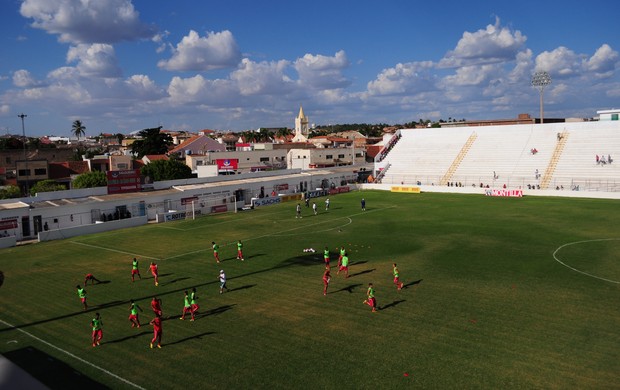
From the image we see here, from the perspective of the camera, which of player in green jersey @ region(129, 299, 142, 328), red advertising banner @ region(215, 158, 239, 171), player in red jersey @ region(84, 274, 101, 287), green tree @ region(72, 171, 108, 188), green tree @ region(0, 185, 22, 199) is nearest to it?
player in green jersey @ region(129, 299, 142, 328)

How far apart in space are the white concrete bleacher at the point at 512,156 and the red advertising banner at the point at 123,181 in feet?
139

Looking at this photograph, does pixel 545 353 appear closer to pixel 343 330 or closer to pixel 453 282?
pixel 343 330

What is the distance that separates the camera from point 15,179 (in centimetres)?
8531

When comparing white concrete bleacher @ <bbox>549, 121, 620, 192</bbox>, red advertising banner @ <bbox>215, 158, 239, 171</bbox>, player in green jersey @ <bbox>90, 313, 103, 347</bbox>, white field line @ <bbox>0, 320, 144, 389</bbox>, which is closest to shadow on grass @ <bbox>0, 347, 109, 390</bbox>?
white field line @ <bbox>0, 320, 144, 389</bbox>

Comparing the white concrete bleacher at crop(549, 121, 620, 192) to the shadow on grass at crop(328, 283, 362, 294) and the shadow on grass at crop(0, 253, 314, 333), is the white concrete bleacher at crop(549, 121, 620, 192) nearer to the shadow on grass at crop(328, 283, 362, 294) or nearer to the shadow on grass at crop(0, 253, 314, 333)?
the shadow on grass at crop(0, 253, 314, 333)

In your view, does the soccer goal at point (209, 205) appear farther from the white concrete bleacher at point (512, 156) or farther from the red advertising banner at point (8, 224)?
the white concrete bleacher at point (512, 156)

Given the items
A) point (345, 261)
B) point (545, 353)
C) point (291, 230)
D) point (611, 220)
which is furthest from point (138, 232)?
point (611, 220)

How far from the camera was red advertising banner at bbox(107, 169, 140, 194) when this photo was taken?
53.1 m

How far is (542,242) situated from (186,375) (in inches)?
1141

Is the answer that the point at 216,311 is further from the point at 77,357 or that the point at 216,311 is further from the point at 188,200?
the point at 188,200

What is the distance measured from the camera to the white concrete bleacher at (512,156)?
67438mm

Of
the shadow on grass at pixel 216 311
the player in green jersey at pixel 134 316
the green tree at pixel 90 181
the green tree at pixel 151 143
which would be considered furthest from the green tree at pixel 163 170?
the player in green jersey at pixel 134 316

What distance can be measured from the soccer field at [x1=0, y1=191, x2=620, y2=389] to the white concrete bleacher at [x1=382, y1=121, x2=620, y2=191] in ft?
92.8

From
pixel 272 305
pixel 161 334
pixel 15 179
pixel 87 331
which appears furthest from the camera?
pixel 15 179
